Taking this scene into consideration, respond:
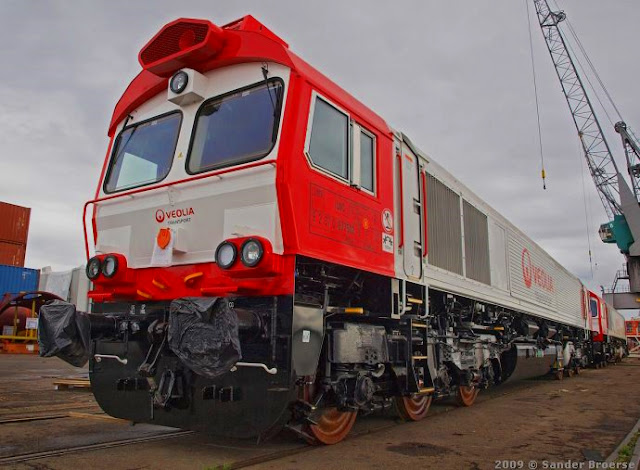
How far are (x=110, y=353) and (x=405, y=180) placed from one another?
3758 millimetres

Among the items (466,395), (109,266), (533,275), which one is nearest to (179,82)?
(109,266)

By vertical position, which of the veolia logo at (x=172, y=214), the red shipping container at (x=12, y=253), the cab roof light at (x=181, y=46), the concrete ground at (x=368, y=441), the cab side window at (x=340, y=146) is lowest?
the concrete ground at (x=368, y=441)

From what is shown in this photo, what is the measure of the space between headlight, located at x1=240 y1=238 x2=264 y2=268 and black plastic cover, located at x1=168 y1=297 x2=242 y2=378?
0.38 m

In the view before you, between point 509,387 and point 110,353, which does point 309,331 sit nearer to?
point 110,353

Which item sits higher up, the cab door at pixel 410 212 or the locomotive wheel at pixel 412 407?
the cab door at pixel 410 212

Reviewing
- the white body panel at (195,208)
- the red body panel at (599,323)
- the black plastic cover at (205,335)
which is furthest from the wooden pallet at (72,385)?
the red body panel at (599,323)

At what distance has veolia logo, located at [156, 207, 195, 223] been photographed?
193 inches

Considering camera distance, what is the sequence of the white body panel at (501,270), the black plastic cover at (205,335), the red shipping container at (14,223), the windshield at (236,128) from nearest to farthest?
the black plastic cover at (205,335), the windshield at (236,128), the white body panel at (501,270), the red shipping container at (14,223)

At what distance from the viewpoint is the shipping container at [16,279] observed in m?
26.5

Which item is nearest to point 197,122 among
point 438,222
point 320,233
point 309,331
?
point 320,233

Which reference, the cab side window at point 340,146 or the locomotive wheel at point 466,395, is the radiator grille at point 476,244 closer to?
the locomotive wheel at point 466,395

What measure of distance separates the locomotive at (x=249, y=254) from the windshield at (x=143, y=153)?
2 cm

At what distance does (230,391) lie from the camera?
14.0 ft

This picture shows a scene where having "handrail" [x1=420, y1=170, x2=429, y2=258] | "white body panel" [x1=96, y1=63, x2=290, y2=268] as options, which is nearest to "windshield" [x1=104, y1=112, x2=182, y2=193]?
"white body panel" [x1=96, y1=63, x2=290, y2=268]
